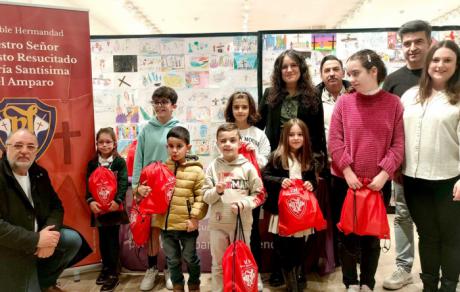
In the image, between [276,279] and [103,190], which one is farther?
[276,279]

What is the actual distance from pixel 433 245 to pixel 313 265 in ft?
3.33

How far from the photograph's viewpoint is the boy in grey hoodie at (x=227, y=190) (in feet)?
7.70

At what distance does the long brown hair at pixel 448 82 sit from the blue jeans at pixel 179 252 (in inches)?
66.8

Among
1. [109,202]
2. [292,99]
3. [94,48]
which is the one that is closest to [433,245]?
[292,99]

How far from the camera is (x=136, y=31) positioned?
464 inches

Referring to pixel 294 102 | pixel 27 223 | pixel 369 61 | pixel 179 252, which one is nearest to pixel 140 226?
pixel 179 252

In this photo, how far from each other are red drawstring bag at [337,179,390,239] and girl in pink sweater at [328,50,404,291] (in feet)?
0.16

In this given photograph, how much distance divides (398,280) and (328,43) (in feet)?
7.81

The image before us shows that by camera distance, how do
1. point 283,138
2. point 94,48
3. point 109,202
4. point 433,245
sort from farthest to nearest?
point 94,48, point 109,202, point 283,138, point 433,245

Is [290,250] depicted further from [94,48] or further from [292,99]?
[94,48]

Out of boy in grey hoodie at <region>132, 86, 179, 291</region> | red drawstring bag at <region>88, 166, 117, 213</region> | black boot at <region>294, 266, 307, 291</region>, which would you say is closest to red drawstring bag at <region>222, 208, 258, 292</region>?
black boot at <region>294, 266, 307, 291</region>

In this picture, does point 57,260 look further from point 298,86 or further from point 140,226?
point 298,86

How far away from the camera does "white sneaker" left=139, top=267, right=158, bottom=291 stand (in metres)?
2.76

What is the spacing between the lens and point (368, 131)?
2250 mm
